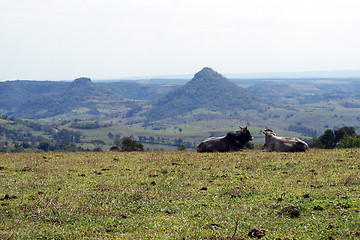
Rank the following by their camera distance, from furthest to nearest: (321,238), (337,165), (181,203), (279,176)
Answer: (337,165) < (279,176) < (181,203) < (321,238)

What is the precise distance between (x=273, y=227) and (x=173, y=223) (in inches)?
126

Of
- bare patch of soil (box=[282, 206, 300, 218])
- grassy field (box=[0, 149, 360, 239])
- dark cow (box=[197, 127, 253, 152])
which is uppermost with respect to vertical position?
bare patch of soil (box=[282, 206, 300, 218])

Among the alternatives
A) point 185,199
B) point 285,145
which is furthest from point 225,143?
point 185,199

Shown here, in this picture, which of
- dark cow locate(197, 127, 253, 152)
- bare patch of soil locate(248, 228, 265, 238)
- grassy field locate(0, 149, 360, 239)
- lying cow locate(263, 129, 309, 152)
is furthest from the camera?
dark cow locate(197, 127, 253, 152)

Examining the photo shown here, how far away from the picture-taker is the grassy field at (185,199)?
11.3 meters

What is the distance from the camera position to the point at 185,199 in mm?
14977

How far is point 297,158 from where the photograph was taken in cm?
2364

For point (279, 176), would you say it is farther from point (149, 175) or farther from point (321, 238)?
point (321, 238)

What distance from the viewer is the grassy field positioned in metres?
11.3

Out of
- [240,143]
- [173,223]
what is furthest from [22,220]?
[240,143]

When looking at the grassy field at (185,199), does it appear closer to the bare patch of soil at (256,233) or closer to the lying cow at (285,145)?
the bare patch of soil at (256,233)

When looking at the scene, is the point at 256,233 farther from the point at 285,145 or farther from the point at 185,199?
the point at 285,145

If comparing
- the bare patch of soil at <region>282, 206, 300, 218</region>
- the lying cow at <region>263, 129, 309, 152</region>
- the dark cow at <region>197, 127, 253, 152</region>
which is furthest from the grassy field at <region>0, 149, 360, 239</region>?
the dark cow at <region>197, 127, 253, 152</region>

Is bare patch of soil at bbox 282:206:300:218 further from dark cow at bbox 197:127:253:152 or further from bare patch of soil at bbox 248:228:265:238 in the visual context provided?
dark cow at bbox 197:127:253:152
